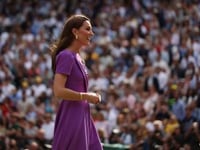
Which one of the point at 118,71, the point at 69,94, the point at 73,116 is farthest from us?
the point at 118,71

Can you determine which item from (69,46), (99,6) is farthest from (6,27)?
(69,46)

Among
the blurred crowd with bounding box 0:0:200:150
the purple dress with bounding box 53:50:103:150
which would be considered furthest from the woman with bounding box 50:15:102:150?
the blurred crowd with bounding box 0:0:200:150

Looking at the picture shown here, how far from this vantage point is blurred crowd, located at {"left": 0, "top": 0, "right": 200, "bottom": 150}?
1292 centimetres

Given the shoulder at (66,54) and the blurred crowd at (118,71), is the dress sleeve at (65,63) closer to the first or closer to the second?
the shoulder at (66,54)

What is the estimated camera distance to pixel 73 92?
18.2ft

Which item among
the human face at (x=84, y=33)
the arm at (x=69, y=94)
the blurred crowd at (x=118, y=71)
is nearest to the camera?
the arm at (x=69, y=94)

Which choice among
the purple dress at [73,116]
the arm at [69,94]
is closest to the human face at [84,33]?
the purple dress at [73,116]

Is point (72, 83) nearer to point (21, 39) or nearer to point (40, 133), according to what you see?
point (40, 133)

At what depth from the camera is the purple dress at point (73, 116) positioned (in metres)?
5.61

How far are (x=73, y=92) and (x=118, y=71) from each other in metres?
12.1

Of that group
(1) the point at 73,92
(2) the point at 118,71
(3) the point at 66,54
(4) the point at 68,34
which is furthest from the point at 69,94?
(2) the point at 118,71

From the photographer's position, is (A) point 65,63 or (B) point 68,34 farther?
(B) point 68,34

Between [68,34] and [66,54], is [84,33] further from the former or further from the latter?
[66,54]

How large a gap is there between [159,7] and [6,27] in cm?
474
